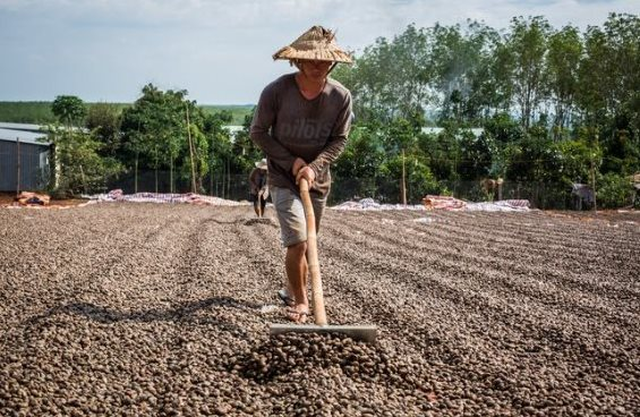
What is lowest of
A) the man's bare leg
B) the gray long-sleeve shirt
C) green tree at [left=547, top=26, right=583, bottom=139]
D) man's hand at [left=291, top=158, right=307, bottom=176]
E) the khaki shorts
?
the man's bare leg

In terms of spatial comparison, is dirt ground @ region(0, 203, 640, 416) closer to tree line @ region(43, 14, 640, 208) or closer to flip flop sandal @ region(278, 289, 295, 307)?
flip flop sandal @ region(278, 289, 295, 307)

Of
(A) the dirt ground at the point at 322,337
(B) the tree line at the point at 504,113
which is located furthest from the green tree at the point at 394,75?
(A) the dirt ground at the point at 322,337

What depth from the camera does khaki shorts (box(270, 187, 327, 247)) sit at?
4559 millimetres

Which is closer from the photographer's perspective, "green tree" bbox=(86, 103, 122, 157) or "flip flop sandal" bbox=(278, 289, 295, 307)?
"flip flop sandal" bbox=(278, 289, 295, 307)

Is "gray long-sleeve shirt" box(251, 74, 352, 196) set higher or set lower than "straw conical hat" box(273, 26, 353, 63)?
lower

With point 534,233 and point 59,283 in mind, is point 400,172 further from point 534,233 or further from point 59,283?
point 59,283

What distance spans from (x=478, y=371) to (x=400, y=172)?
78.7 feet

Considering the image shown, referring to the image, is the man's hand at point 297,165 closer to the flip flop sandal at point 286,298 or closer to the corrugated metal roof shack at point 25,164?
the flip flop sandal at point 286,298

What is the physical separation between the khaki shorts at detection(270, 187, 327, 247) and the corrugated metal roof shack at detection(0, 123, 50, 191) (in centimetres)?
2217

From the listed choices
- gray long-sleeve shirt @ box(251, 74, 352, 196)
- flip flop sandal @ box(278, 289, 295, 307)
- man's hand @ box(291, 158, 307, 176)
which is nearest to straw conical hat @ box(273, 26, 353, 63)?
gray long-sleeve shirt @ box(251, 74, 352, 196)

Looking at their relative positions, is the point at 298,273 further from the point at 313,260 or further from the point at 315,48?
the point at 315,48

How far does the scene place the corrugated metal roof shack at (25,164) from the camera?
82.3 ft

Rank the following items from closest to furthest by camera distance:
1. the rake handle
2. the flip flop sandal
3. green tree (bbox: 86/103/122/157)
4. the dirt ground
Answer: the dirt ground, the rake handle, the flip flop sandal, green tree (bbox: 86/103/122/157)

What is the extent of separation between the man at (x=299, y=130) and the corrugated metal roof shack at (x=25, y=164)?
22.2 meters
